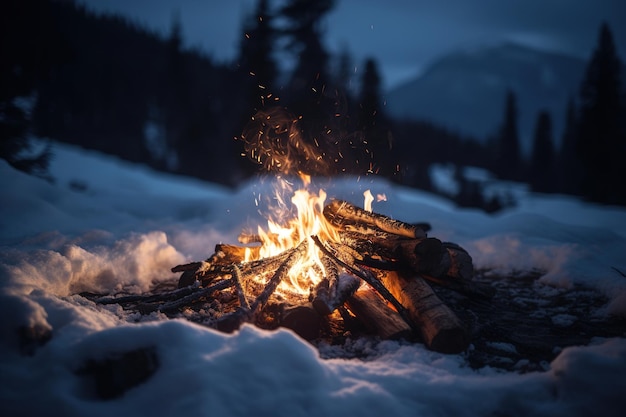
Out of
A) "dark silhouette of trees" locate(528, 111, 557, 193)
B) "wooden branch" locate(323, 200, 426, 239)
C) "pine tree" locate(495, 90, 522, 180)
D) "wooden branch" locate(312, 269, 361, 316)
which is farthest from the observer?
"pine tree" locate(495, 90, 522, 180)

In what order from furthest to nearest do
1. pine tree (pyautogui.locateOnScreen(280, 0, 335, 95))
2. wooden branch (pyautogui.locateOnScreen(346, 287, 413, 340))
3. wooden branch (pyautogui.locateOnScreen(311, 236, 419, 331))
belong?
pine tree (pyautogui.locateOnScreen(280, 0, 335, 95)), wooden branch (pyautogui.locateOnScreen(311, 236, 419, 331)), wooden branch (pyautogui.locateOnScreen(346, 287, 413, 340))

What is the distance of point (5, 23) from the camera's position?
31.0 feet

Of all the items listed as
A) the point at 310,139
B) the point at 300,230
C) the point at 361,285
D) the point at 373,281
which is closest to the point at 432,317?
the point at 373,281

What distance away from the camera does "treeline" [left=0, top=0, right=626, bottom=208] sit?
35.4ft

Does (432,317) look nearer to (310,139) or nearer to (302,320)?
(302,320)

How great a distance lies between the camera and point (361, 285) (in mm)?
4211

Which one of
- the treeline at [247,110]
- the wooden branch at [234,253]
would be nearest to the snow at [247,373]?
the wooden branch at [234,253]

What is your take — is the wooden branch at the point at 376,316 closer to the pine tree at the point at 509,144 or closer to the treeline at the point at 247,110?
the treeline at the point at 247,110

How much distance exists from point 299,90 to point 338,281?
1740 cm

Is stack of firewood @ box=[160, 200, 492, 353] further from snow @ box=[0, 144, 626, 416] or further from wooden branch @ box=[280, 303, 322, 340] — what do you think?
snow @ box=[0, 144, 626, 416]

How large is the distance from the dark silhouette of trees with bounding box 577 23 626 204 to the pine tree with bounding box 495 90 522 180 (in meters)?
17.8

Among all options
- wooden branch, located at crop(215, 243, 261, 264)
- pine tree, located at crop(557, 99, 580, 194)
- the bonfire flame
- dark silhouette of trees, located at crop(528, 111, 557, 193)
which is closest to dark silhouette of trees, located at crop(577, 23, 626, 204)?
pine tree, located at crop(557, 99, 580, 194)

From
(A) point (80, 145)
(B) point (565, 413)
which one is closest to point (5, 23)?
(B) point (565, 413)

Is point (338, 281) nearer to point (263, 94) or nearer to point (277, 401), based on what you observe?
point (277, 401)
